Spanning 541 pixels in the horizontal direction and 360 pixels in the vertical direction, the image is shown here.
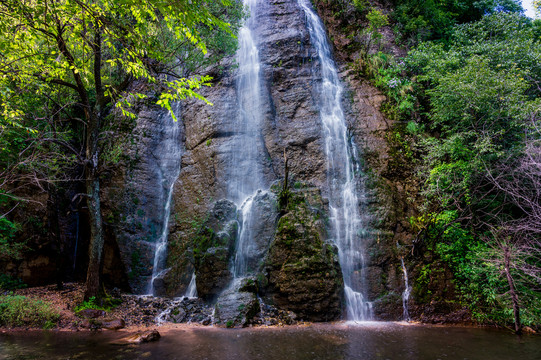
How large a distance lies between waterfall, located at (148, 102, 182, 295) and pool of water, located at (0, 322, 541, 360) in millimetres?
4450

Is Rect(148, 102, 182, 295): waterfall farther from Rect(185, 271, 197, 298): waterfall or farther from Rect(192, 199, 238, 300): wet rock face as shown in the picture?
Rect(192, 199, 238, 300): wet rock face

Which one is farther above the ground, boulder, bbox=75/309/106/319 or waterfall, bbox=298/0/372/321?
waterfall, bbox=298/0/372/321

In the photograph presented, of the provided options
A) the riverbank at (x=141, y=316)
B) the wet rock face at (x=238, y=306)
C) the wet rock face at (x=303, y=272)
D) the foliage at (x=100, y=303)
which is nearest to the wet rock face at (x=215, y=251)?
the riverbank at (x=141, y=316)

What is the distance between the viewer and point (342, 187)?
11.9m

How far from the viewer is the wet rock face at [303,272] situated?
334 inches

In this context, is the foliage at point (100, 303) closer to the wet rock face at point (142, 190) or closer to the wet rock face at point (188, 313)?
the wet rock face at point (188, 313)

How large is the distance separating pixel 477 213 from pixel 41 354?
12499mm

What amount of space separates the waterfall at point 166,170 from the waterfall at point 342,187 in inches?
274

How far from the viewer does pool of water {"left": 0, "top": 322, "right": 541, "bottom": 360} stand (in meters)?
5.42

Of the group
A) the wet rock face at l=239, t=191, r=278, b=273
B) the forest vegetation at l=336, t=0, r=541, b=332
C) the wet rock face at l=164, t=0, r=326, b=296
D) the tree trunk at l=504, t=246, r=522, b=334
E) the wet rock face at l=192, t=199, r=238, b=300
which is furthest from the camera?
the wet rock face at l=164, t=0, r=326, b=296

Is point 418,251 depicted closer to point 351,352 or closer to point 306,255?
point 306,255

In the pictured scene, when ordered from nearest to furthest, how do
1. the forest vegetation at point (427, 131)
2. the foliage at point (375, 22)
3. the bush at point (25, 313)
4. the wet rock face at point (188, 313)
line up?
1. the forest vegetation at point (427, 131)
2. the bush at point (25, 313)
3. the wet rock face at point (188, 313)
4. the foliage at point (375, 22)

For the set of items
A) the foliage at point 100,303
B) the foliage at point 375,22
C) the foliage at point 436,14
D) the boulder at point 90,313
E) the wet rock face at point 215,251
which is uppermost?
the foliage at point 436,14

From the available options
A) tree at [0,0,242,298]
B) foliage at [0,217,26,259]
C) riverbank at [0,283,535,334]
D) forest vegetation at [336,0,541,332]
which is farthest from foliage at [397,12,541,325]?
foliage at [0,217,26,259]
